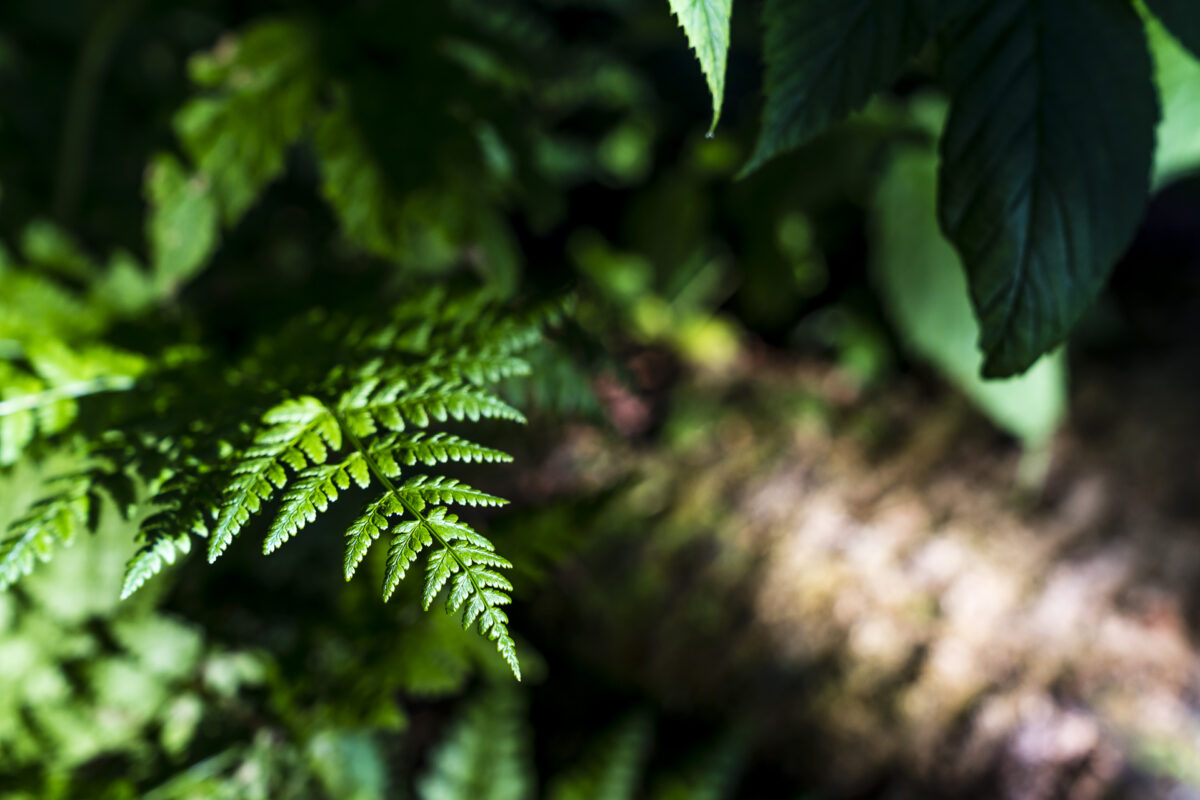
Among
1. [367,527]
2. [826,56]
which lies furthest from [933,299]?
[367,527]

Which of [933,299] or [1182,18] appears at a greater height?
[1182,18]

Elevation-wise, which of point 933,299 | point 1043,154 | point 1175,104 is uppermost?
point 1043,154

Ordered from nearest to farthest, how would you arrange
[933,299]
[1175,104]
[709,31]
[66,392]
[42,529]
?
[709,31], [42,529], [66,392], [1175,104], [933,299]

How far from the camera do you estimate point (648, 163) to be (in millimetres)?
2789

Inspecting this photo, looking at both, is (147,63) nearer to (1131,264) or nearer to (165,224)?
(165,224)

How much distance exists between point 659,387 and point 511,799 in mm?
1474

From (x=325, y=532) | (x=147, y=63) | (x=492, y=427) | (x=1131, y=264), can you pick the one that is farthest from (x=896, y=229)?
(x=147, y=63)

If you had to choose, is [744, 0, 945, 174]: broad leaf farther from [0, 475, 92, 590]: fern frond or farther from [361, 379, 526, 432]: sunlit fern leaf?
[0, 475, 92, 590]: fern frond

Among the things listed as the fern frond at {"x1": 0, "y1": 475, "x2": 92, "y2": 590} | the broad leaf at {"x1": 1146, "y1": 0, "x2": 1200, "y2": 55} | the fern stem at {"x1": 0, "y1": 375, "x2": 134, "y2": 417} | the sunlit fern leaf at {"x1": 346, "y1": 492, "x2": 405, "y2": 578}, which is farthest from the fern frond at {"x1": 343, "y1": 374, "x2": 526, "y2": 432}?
the broad leaf at {"x1": 1146, "y1": 0, "x2": 1200, "y2": 55}

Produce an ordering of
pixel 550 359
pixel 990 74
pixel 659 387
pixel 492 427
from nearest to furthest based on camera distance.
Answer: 1. pixel 990 74
2. pixel 550 359
3. pixel 492 427
4. pixel 659 387

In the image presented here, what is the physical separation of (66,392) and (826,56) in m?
1.11

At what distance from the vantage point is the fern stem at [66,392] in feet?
3.55

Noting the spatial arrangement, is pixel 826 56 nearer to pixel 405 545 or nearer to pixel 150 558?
pixel 405 545

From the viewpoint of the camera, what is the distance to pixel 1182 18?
90cm
